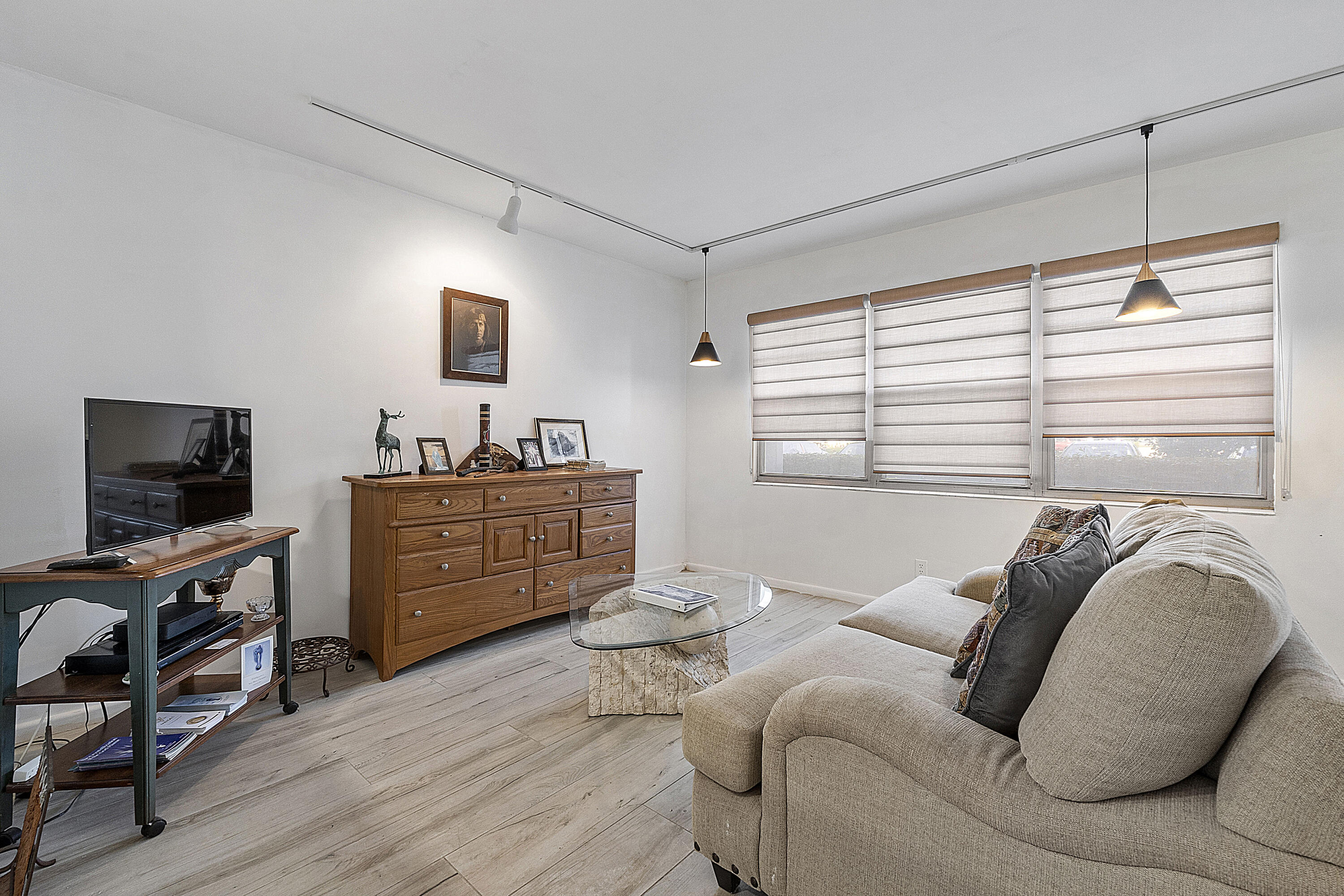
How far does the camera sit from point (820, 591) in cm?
439

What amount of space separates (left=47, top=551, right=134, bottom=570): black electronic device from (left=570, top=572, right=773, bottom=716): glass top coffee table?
1.42m

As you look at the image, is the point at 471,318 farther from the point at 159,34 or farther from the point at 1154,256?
the point at 1154,256

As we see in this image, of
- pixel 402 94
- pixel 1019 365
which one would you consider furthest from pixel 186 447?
pixel 1019 365

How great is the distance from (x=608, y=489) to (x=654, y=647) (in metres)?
1.63

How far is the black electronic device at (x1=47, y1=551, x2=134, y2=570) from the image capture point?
5.67 ft

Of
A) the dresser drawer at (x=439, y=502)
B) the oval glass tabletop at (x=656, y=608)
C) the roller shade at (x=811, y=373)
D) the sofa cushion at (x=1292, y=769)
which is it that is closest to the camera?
the sofa cushion at (x=1292, y=769)

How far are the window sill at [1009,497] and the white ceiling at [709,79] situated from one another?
5.92 ft

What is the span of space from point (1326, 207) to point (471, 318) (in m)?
4.50

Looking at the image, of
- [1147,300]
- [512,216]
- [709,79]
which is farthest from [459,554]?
[1147,300]

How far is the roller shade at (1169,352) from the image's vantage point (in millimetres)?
2916

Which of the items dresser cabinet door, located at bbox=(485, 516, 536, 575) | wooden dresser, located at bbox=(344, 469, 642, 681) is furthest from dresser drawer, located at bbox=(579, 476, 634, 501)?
dresser cabinet door, located at bbox=(485, 516, 536, 575)

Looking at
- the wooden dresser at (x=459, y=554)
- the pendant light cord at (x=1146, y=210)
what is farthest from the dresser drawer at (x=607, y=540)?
the pendant light cord at (x=1146, y=210)

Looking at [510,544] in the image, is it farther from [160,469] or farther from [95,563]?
[95,563]

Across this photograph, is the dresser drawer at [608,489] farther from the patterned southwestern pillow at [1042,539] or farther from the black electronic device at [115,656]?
the patterned southwestern pillow at [1042,539]
